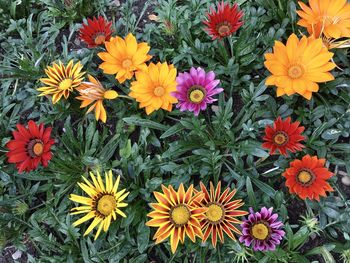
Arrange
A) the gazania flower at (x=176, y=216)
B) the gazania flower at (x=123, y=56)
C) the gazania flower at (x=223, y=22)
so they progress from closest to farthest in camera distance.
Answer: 1. the gazania flower at (x=176, y=216)
2. the gazania flower at (x=223, y=22)
3. the gazania flower at (x=123, y=56)

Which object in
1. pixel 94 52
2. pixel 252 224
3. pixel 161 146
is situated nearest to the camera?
pixel 252 224

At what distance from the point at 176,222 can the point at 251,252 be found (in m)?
0.47

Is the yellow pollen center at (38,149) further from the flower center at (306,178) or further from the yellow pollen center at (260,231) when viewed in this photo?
the flower center at (306,178)

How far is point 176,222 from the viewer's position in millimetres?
1838

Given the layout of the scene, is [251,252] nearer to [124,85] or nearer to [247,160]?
[247,160]

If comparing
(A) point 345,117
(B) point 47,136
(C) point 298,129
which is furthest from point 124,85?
(A) point 345,117

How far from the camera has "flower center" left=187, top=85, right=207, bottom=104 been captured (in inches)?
77.7

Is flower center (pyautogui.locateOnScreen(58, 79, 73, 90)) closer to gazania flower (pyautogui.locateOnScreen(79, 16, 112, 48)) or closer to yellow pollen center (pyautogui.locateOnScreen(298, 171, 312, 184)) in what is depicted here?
gazania flower (pyautogui.locateOnScreen(79, 16, 112, 48))

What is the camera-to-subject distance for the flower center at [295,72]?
1961 millimetres

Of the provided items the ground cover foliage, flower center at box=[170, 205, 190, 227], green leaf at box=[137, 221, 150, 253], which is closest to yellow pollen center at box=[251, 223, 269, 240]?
the ground cover foliage

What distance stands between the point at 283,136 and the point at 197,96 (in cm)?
43

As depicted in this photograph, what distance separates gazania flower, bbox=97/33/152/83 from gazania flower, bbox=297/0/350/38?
30.7 inches

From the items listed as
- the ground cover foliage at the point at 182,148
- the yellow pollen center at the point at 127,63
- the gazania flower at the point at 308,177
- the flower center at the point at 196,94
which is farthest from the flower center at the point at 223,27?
the gazania flower at the point at 308,177

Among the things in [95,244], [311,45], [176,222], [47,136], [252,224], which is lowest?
[95,244]
